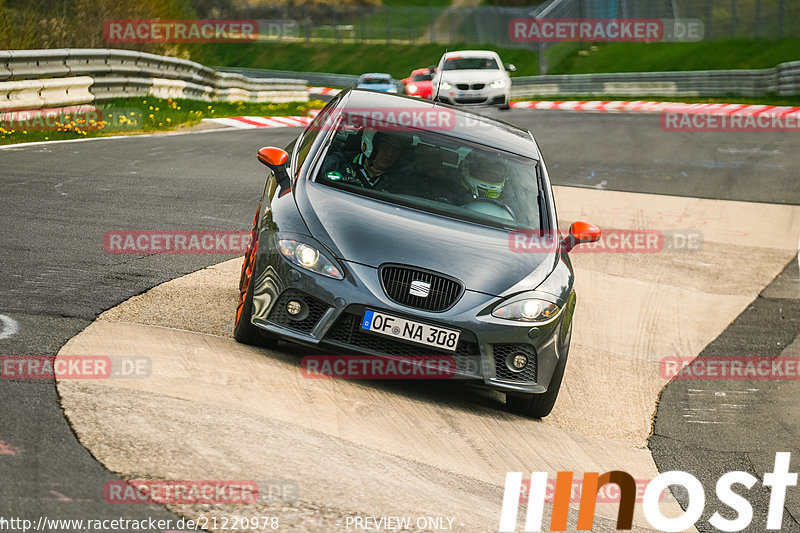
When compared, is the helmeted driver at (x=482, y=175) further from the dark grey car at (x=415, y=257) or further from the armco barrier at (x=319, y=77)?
the armco barrier at (x=319, y=77)

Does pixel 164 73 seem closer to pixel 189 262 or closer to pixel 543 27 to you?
pixel 189 262

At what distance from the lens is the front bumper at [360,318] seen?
6035 mm

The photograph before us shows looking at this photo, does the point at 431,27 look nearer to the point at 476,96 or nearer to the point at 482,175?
the point at 476,96

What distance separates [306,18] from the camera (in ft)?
255

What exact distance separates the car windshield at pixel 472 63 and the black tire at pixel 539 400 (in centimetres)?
2174

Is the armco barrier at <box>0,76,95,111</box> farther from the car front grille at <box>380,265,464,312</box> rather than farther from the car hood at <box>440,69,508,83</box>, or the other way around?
the car hood at <box>440,69,508,83</box>

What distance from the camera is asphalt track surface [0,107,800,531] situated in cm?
441

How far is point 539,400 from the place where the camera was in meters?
6.57

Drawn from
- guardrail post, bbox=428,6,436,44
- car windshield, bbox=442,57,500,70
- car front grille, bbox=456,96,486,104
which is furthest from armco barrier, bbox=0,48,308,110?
guardrail post, bbox=428,6,436,44

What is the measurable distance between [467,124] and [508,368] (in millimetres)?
2196

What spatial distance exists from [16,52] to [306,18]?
64011 millimetres

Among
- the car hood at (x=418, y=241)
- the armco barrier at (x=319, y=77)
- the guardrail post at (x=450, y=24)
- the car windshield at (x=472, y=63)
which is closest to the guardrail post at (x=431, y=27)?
the guardrail post at (x=450, y=24)

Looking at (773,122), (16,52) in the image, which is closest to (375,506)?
(16,52)

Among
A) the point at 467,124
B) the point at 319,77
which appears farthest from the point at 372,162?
the point at 319,77
